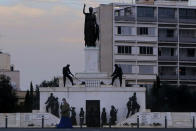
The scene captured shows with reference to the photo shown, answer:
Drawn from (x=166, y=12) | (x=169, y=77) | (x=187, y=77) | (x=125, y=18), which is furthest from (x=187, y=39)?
(x=125, y=18)

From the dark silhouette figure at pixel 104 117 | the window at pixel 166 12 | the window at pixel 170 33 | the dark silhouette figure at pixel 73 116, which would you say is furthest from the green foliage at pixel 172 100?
the dark silhouette figure at pixel 73 116

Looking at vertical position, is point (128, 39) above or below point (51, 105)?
above

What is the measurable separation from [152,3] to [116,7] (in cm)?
696

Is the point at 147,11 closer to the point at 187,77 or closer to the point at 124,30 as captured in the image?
the point at 124,30

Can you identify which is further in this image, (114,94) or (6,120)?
(114,94)

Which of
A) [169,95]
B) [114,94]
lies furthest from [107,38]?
[114,94]

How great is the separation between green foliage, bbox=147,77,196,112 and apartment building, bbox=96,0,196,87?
1602 cm

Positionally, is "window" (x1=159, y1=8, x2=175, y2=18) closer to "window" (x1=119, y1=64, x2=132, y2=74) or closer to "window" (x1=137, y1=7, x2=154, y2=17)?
"window" (x1=137, y1=7, x2=154, y2=17)

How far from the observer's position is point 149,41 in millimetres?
114188

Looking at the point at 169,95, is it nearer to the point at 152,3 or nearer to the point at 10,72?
the point at 152,3

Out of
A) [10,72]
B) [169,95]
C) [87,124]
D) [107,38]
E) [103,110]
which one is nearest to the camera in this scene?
[87,124]

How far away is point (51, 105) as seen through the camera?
2569 inches

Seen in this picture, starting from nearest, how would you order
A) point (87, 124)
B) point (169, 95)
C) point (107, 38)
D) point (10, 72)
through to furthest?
point (87, 124) → point (169, 95) → point (107, 38) → point (10, 72)

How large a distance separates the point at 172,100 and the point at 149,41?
22.0m
